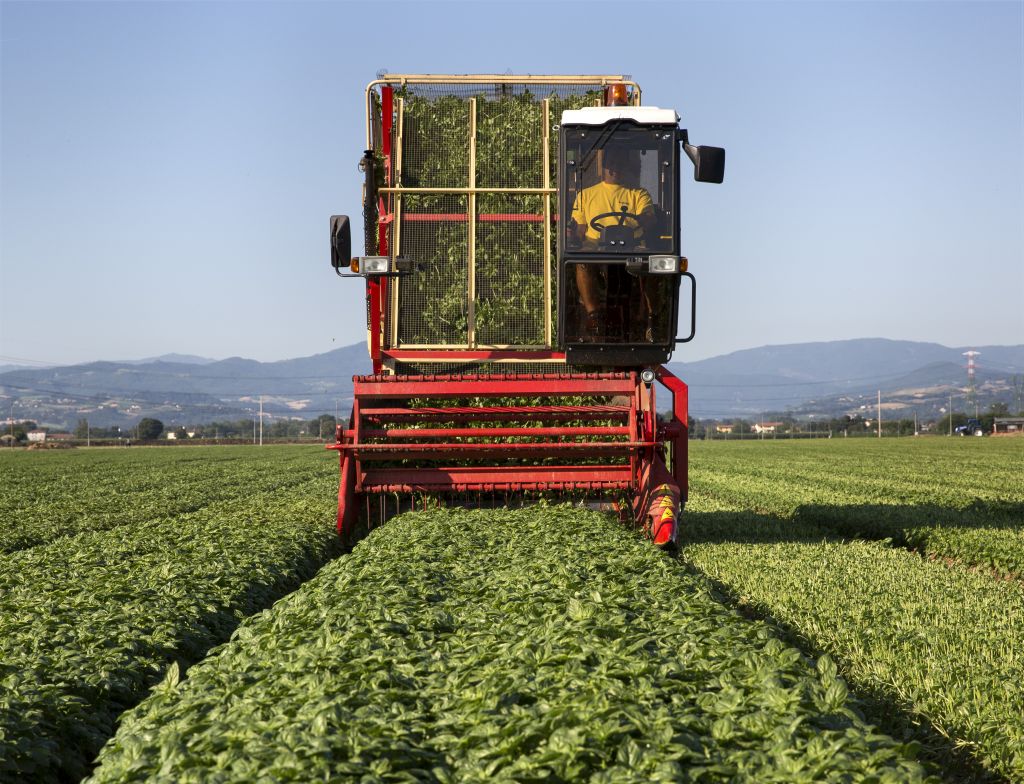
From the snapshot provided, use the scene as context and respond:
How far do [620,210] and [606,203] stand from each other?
A: 0.54 ft

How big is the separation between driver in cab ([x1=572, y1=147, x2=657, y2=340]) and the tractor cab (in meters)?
0.01

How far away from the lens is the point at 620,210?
11.3 meters

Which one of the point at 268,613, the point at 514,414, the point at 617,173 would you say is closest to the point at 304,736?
the point at 268,613

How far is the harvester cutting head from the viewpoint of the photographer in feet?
36.9

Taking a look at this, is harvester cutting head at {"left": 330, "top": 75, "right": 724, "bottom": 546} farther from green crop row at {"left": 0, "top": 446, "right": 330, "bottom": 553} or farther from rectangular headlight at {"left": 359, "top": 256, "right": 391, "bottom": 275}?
green crop row at {"left": 0, "top": 446, "right": 330, "bottom": 553}

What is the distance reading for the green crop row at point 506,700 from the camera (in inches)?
157

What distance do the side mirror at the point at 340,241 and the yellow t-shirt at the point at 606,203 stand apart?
2.35m

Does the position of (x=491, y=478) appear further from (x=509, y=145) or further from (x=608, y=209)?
(x=509, y=145)

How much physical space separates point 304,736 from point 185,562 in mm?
5809

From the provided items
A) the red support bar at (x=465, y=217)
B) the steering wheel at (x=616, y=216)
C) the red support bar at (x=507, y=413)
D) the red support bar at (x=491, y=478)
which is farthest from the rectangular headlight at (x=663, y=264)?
the red support bar at (x=491, y=478)

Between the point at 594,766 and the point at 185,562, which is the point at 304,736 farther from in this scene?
the point at 185,562

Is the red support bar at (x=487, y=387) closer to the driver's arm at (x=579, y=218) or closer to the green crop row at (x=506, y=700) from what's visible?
the driver's arm at (x=579, y=218)

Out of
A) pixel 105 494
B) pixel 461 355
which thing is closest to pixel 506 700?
pixel 461 355

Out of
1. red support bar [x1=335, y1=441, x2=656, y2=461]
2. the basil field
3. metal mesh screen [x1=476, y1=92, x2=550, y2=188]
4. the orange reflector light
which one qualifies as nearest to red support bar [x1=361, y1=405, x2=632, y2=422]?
red support bar [x1=335, y1=441, x2=656, y2=461]
